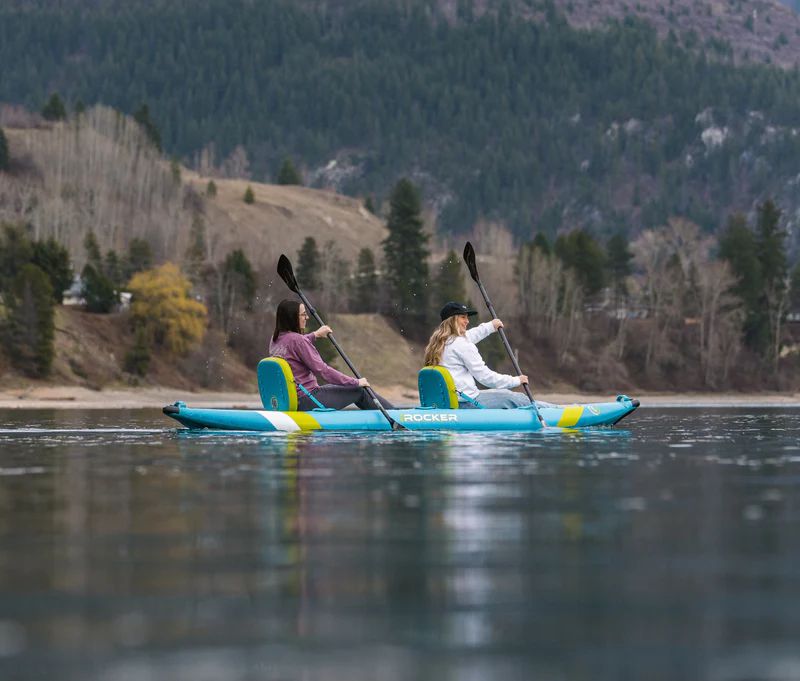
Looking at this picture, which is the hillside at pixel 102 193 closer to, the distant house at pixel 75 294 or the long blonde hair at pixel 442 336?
the distant house at pixel 75 294

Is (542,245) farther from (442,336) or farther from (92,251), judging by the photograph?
(442,336)

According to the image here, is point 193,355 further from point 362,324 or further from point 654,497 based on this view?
point 654,497

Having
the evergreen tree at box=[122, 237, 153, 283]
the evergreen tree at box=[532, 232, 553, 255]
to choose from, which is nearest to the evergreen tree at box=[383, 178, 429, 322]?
the evergreen tree at box=[532, 232, 553, 255]

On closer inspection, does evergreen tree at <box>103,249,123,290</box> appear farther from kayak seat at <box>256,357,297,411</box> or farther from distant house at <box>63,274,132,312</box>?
kayak seat at <box>256,357,297,411</box>

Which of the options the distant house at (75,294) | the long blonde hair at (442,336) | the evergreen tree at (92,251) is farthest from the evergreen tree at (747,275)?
the long blonde hair at (442,336)

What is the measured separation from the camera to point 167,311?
10631 cm

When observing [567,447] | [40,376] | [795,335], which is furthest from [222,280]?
[567,447]

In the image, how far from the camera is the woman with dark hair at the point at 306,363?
29031 mm

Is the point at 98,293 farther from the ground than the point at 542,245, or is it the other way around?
the point at 542,245

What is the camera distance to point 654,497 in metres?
17.1

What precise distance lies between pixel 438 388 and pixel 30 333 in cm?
6434

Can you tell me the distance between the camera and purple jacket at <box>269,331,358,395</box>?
29016 mm

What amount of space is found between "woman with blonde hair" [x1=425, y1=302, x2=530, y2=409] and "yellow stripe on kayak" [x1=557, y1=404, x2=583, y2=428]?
1396mm

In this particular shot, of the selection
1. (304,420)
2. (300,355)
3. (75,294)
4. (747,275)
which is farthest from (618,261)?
(300,355)
